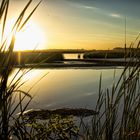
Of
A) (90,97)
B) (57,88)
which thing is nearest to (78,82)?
(57,88)

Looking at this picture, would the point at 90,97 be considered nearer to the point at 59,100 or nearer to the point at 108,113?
the point at 59,100

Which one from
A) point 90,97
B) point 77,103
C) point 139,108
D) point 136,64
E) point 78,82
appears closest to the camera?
point 136,64

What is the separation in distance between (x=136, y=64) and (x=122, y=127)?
0.46 metres

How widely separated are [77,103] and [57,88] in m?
4.29

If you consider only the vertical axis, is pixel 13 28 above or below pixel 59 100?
above

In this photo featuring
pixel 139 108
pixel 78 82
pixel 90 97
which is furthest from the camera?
pixel 78 82

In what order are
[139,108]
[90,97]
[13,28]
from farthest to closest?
[90,97]
[139,108]
[13,28]

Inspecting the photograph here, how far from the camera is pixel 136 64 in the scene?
228cm

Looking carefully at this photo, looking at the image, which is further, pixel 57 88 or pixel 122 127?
pixel 57 88

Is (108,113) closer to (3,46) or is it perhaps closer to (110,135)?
(110,135)

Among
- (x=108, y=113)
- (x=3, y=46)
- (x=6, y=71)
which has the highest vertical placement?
(x=3, y=46)

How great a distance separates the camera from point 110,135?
2.41m

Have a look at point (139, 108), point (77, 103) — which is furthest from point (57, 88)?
point (139, 108)

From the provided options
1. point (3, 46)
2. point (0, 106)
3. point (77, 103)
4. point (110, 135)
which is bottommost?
point (77, 103)
